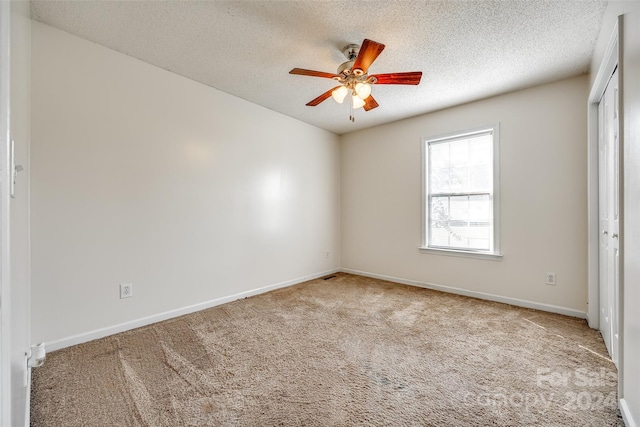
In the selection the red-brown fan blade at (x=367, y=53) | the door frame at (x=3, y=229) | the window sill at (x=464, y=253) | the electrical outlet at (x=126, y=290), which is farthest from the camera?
the window sill at (x=464, y=253)

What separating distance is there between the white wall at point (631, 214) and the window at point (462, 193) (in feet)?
6.37

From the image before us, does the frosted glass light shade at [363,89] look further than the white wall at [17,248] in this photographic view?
Yes

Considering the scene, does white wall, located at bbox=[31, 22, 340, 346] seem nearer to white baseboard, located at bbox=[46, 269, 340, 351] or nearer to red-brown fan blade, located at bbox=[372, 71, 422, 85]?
white baseboard, located at bbox=[46, 269, 340, 351]

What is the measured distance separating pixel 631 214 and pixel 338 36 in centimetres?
214

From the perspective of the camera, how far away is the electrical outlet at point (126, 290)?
252 cm

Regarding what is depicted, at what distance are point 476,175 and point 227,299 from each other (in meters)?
3.42

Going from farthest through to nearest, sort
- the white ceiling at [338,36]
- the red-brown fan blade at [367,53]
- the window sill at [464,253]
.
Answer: the window sill at [464,253], the white ceiling at [338,36], the red-brown fan blade at [367,53]

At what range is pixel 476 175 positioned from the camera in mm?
3578

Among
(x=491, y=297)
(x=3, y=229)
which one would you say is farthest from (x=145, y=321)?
(x=491, y=297)

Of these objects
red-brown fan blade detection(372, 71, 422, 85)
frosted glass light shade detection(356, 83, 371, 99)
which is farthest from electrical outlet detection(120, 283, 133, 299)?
red-brown fan blade detection(372, 71, 422, 85)

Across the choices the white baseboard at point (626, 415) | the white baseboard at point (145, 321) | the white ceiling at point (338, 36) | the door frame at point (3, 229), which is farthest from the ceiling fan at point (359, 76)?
the white baseboard at point (145, 321)

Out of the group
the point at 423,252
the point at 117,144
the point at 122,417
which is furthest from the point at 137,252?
the point at 423,252

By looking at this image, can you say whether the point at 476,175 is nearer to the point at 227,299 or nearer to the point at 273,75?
the point at 273,75

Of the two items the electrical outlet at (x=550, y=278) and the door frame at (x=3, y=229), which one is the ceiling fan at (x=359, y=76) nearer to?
the door frame at (x=3, y=229)
